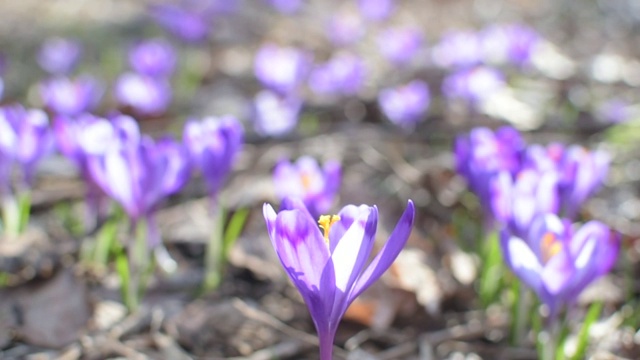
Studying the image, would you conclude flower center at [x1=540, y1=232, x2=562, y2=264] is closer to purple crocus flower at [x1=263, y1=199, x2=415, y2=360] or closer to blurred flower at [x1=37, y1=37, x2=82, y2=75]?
purple crocus flower at [x1=263, y1=199, x2=415, y2=360]

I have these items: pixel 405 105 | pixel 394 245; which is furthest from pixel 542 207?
pixel 405 105

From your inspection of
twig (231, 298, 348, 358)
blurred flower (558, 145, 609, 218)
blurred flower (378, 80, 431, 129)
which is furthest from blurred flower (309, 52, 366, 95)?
twig (231, 298, 348, 358)

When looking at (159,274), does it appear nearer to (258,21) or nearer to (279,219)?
(279,219)

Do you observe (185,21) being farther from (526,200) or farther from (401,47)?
(526,200)

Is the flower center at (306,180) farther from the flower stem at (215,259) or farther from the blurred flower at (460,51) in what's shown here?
the blurred flower at (460,51)

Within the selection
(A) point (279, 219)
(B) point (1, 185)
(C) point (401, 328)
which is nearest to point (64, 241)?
(B) point (1, 185)

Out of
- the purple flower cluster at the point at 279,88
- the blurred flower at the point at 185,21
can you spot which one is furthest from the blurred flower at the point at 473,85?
the blurred flower at the point at 185,21
